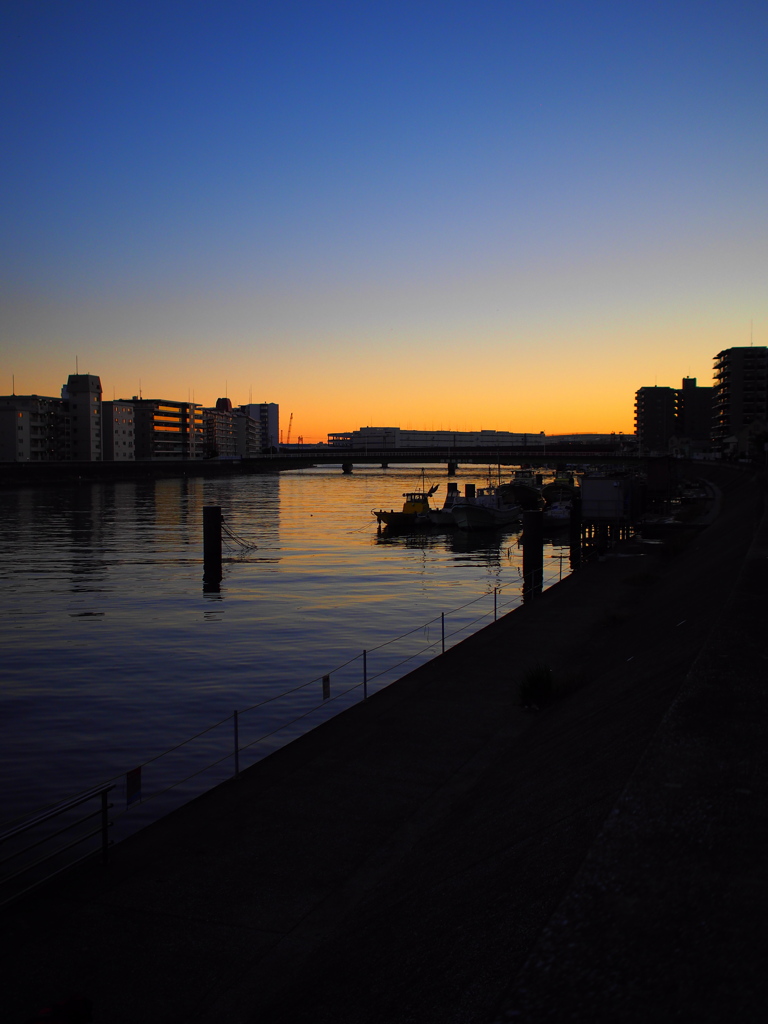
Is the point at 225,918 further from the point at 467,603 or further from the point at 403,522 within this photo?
the point at 403,522

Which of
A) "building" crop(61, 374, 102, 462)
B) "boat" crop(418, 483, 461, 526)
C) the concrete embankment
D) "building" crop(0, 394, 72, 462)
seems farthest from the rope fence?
"building" crop(61, 374, 102, 462)

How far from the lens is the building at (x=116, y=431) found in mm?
178125

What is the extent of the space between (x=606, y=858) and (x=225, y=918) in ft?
14.0

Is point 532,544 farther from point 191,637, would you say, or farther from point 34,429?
point 34,429

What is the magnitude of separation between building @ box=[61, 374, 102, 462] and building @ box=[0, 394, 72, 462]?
119 centimetres

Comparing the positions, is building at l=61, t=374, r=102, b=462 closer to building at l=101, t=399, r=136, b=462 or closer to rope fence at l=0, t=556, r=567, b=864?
building at l=101, t=399, r=136, b=462

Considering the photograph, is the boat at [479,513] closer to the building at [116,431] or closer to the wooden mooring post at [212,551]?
the wooden mooring post at [212,551]

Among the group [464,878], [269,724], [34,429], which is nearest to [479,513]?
[269,724]

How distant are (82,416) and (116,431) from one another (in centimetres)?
1099

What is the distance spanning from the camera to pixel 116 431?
180375 millimetres

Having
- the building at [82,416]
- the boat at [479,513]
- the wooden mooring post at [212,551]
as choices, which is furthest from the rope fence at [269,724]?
the building at [82,416]

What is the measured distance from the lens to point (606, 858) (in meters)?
5.22

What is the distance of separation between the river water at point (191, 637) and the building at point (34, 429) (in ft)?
318

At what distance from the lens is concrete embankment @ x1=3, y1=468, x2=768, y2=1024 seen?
14.3 feet
